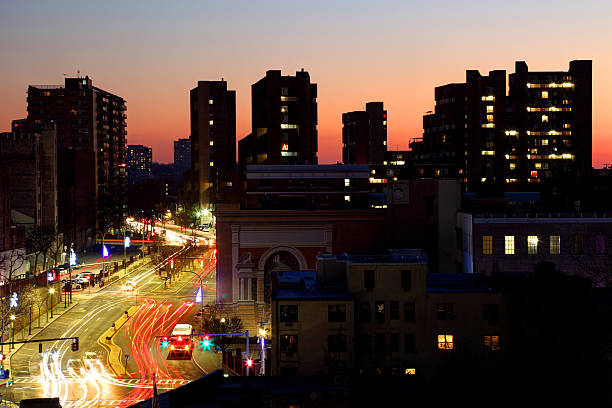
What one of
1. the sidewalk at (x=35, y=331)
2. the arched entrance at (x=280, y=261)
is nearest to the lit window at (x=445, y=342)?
the sidewalk at (x=35, y=331)

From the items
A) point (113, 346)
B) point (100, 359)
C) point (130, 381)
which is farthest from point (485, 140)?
point (130, 381)

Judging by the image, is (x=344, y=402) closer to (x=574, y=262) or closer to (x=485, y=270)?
(x=485, y=270)

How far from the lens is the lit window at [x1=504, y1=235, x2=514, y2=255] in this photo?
219 feet

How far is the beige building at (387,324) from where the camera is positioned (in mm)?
48312

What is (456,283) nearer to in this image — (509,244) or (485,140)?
(509,244)

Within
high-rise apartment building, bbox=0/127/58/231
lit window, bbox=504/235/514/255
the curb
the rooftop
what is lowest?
the curb

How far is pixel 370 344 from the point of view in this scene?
49.7 m

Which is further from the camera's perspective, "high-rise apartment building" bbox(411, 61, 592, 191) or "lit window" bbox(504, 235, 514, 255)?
"high-rise apartment building" bbox(411, 61, 592, 191)

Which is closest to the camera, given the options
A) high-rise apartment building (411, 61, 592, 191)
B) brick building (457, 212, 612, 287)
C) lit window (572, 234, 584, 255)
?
brick building (457, 212, 612, 287)

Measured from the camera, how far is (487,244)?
219ft

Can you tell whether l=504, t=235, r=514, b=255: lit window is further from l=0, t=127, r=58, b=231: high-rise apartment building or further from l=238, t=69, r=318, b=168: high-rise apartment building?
l=0, t=127, r=58, b=231: high-rise apartment building

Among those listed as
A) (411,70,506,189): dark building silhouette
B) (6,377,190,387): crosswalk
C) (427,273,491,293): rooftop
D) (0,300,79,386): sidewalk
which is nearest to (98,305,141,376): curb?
(6,377,190,387): crosswalk

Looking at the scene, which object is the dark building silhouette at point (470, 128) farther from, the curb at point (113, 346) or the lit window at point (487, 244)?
the lit window at point (487, 244)

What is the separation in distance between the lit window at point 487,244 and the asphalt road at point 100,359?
2638 centimetres
